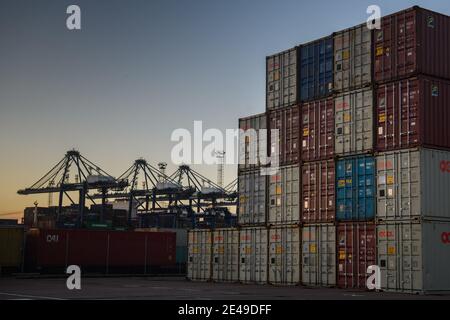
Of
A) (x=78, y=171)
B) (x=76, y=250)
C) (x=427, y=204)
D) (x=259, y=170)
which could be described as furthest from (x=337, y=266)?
(x=78, y=171)

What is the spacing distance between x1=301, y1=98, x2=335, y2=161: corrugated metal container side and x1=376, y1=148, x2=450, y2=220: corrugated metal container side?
14.8 ft

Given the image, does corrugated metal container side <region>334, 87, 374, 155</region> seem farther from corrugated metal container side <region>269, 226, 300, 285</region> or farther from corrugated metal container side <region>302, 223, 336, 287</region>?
corrugated metal container side <region>269, 226, 300, 285</region>

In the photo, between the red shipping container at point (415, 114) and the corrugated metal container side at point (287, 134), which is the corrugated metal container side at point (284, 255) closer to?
the corrugated metal container side at point (287, 134)

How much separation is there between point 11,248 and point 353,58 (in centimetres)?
3399

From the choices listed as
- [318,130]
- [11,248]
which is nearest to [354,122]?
[318,130]

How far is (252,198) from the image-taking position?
4425 centimetres

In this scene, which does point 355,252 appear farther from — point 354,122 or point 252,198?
point 252,198

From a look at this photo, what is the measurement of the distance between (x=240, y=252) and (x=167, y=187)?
2766 inches

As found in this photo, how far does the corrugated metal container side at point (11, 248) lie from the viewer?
5584cm

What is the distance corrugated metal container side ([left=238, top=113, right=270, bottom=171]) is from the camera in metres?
43.8

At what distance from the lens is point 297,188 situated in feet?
133

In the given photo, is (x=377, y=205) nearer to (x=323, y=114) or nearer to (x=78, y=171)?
(x=323, y=114)

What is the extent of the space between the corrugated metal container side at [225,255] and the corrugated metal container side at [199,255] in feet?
2.00
